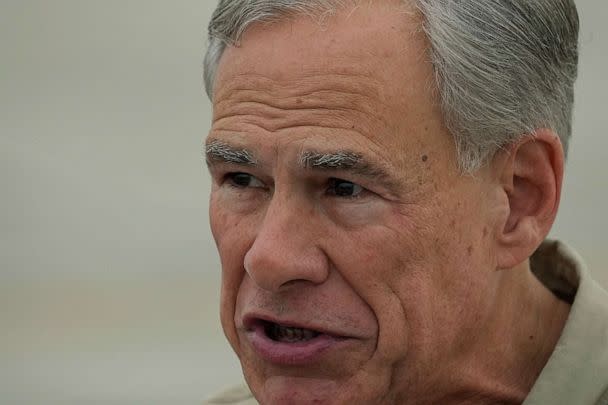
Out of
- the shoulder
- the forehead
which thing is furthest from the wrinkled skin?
the shoulder

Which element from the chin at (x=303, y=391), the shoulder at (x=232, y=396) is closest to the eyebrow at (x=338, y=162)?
the chin at (x=303, y=391)

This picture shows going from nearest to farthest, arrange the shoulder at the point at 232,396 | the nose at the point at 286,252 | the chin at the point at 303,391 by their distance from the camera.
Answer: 1. the nose at the point at 286,252
2. the chin at the point at 303,391
3. the shoulder at the point at 232,396

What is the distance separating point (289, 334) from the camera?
2537 millimetres

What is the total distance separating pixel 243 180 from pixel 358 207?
0.31 m

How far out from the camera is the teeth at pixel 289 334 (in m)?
2.51

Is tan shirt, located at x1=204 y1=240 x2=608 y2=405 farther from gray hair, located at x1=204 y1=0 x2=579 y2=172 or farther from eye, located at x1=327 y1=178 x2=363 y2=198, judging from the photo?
eye, located at x1=327 y1=178 x2=363 y2=198

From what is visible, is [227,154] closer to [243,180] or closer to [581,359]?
[243,180]

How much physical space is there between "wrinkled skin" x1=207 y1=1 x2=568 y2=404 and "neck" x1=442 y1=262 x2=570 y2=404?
15 cm

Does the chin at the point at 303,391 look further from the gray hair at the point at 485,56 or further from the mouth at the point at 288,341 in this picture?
the gray hair at the point at 485,56

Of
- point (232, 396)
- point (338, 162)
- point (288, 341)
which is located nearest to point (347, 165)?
point (338, 162)

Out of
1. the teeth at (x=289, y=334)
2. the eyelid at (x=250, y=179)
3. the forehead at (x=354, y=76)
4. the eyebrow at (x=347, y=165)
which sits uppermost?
the forehead at (x=354, y=76)

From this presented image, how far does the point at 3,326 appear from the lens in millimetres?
4594

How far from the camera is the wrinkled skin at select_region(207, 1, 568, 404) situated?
7.99 ft

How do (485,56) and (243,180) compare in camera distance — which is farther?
(243,180)
